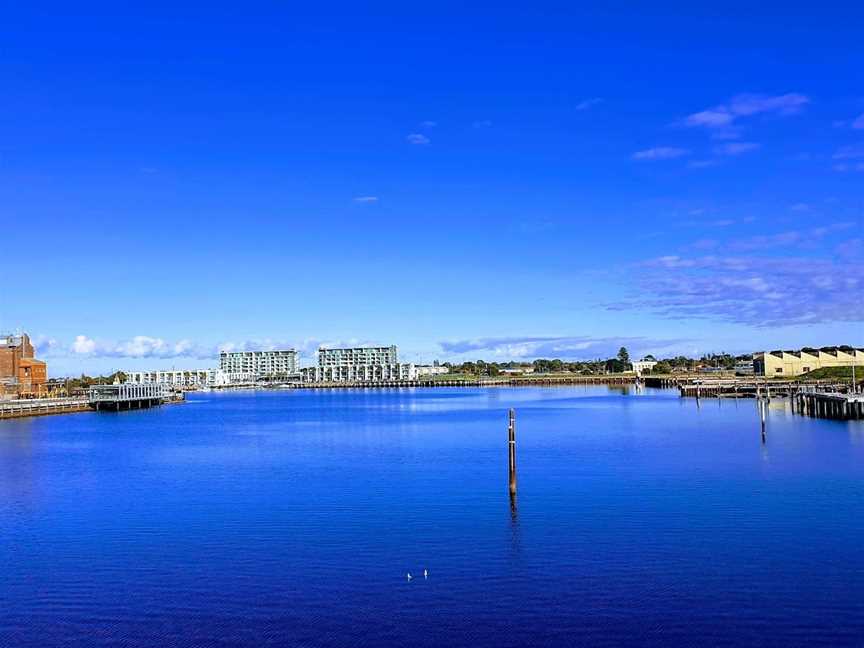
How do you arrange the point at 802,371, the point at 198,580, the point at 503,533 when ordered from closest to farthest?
the point at 198,580 < the point at 503,533 < the point at 802,371

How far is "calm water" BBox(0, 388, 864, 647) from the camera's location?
18.6 m

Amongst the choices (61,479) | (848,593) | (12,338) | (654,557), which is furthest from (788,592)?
(12,338)

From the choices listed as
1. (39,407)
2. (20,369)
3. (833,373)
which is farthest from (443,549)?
(833,373)

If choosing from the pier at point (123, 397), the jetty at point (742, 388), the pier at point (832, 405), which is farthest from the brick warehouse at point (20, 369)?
the pier at point (832, 405)

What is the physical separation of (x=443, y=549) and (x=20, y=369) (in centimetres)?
13547

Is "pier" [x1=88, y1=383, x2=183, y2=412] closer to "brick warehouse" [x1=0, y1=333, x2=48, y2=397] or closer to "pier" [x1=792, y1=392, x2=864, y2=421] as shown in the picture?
"brick warehouse" [x1=0, y1=333, x2=48, y2=397]

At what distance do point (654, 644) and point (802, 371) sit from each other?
159178 mm

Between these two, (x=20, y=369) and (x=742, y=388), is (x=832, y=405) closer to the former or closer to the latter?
(x=742, y=388)

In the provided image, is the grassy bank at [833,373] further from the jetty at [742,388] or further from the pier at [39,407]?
the pier at [39,407]

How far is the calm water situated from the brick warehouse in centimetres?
9340

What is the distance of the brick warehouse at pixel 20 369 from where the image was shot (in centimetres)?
13562

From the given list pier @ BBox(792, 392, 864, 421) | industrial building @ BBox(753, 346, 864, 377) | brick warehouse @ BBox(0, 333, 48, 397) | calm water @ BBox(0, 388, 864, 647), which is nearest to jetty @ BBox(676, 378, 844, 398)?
industrial building @ BBox(753, 346, 864, 377)

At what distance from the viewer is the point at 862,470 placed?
39625 millimetres

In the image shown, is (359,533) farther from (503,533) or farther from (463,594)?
(463,594)
